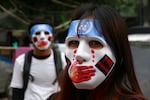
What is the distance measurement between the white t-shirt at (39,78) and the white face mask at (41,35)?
0.42 m

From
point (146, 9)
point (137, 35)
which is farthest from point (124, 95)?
point (146, 9)

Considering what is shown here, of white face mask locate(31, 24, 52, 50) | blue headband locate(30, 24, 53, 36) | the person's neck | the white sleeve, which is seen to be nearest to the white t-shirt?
the white sleeve

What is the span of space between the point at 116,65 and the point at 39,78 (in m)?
2.51

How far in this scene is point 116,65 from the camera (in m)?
2.45

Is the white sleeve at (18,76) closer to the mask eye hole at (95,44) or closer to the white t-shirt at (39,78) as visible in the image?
the white t-shirt at (39,78)

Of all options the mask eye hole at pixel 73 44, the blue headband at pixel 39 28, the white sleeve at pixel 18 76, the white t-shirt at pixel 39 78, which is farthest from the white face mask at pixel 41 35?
the mask eye hole at pixel 73 44

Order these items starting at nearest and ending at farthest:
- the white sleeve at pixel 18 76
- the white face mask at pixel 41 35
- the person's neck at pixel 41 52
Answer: the white sleeve at pixel 18 76, the person's neck at pixel 41 52, the white face mask at pixel 41 35

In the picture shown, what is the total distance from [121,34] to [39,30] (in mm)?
3049

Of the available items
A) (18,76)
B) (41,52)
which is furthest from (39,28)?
(18,76)

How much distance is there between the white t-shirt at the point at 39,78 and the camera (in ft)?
15.7

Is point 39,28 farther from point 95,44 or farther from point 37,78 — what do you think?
point 95,44

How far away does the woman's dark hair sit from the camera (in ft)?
7.86

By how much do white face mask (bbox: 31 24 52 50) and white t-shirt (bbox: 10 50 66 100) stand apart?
0.42m

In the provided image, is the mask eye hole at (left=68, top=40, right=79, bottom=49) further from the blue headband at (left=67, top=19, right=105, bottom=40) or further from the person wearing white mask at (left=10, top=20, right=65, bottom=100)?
the person wearing white mask at (left=10, top=20, right=65, bottom=100)
